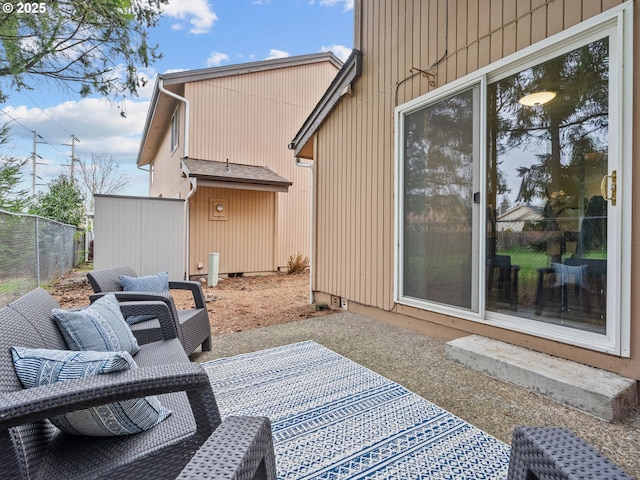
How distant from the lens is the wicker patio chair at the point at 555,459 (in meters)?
0.67

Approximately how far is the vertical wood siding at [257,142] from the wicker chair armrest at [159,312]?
599 centimetres

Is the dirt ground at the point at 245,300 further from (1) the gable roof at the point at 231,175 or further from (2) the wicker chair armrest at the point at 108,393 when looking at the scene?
(2) the wicker chair armrest at the point at 108,393

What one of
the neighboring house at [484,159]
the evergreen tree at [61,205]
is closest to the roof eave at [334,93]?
the neighboring house at [484,159]

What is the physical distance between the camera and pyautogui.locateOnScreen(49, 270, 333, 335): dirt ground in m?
4.44

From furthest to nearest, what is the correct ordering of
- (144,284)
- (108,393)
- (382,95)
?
(382,95), (144,284), (108,393)

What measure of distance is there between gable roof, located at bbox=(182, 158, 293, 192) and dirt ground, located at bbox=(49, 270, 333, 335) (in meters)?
2.37

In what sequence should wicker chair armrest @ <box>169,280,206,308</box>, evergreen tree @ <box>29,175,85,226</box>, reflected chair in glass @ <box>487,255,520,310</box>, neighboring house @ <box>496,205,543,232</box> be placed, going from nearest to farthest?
neighboring house @ <box>496,205,543,232</box> < reflected chair in glass @ <box>487,255,520,310</box> < wicker chair armrest @ <box>169,280,206,308</box> < evergreen tree @ <box>29,175,85,226</box>

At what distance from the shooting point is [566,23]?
7.77 feet

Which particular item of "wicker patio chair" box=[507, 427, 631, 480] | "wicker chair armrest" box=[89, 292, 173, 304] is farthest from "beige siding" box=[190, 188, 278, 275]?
"wicker patio chair" box=[507, 427, 631, 480]

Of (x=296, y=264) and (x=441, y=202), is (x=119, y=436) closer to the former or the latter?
(x=441, y=202)

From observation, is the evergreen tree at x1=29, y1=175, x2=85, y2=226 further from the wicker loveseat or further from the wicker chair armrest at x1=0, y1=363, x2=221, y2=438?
the wicker chair armrest at x1=0, y1=363, x2=221, y2=438

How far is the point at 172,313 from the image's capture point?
2.38 meters

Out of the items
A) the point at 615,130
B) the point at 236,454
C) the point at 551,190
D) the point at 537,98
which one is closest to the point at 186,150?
the point at 537,98

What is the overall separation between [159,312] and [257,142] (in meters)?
7.71
